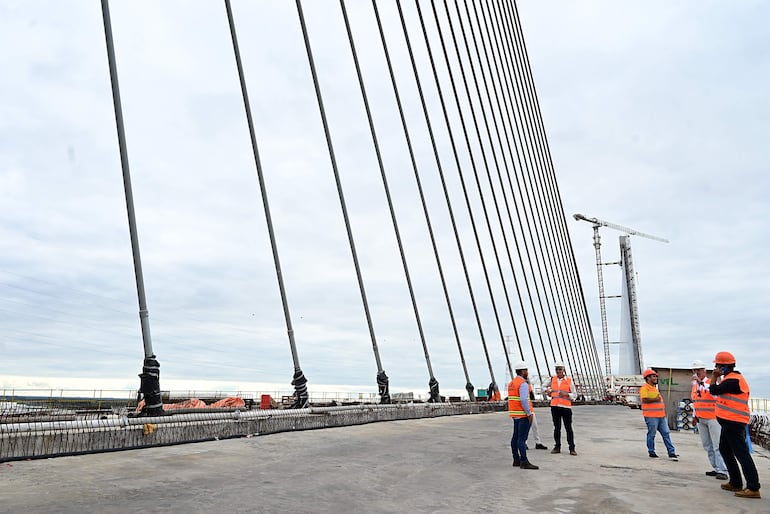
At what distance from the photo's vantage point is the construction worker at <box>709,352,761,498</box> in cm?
633

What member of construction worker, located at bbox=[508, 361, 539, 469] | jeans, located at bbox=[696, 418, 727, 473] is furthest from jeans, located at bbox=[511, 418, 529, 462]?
jeans, located at bbox=[696, 418, 727, 473]

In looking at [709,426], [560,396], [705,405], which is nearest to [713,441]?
[709,426]

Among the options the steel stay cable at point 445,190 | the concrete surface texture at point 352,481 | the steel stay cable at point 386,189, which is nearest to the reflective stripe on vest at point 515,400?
the concrete surface texture at point 352,481

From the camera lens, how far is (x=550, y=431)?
45.4 ft

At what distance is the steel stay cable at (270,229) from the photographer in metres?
11.8

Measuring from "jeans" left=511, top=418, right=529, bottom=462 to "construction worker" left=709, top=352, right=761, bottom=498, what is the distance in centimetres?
226

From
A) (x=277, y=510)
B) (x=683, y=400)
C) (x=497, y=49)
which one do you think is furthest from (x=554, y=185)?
(x=277, y=510)

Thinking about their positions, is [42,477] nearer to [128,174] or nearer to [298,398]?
[128,174]

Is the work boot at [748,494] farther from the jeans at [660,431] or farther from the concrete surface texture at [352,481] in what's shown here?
the jeans at [660,431]

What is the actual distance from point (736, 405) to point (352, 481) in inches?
167

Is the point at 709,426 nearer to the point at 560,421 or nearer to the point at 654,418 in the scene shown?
the point at 654,418

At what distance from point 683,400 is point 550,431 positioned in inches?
217

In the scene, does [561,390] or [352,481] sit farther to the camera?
[561,390]

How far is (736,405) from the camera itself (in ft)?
21.5
